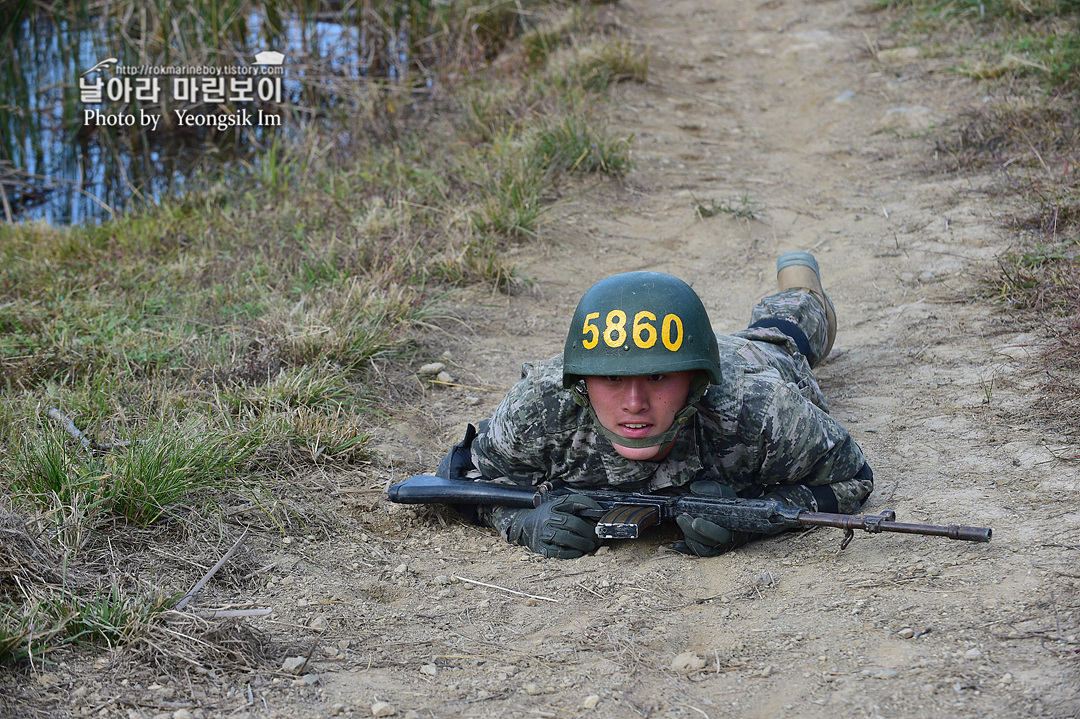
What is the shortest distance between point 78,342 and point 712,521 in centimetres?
320

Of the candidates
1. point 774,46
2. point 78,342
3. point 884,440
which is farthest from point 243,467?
point 774,46

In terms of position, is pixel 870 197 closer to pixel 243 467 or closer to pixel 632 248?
pixel 632 248

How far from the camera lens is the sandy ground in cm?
236

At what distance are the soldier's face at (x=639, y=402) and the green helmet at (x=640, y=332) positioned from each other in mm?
74

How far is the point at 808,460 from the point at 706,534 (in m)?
0.44

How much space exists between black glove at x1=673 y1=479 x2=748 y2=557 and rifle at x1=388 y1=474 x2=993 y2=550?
3 cm

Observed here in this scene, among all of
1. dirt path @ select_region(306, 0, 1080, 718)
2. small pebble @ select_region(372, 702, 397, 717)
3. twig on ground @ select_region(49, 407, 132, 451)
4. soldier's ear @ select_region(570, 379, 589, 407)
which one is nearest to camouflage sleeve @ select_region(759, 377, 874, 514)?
dirt path @ select_region(306, 0, 1080, 718)

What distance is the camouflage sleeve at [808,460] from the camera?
10.4 feet

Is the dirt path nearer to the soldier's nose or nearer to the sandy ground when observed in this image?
the sandy ground

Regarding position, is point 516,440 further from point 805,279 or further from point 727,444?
point 805,279

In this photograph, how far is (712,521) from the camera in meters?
3.10

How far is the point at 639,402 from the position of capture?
9.88ft

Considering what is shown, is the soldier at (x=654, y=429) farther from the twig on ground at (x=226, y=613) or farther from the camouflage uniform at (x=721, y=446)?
the twig on ground at (x=226, y=613)

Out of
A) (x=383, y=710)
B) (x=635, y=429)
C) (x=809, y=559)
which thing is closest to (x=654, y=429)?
(x=635, y=429)
